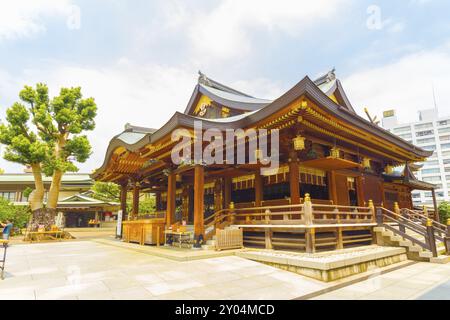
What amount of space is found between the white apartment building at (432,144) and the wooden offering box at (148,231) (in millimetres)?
81428

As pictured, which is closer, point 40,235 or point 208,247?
point 208,247

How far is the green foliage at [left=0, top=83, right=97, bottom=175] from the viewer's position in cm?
1712

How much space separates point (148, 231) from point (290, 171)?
6.71 metres

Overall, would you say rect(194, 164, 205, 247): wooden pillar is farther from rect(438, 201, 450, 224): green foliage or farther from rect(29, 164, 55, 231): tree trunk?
rect(438, 201, 450, 224): green foliage

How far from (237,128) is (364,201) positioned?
816cm

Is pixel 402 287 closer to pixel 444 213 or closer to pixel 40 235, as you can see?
pixel 40 235

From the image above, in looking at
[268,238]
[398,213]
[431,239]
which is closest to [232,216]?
[268,238]

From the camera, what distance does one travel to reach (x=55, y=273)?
6.71m

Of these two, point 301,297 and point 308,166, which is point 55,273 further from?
point 308,166

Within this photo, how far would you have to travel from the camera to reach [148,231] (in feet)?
39.5

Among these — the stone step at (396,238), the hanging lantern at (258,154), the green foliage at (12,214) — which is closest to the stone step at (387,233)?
the stone step at (396,238)

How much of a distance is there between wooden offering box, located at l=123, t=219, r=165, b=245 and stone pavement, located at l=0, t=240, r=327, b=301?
3.63 metres

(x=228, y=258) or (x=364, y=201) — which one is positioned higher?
(x=364, y=201)
